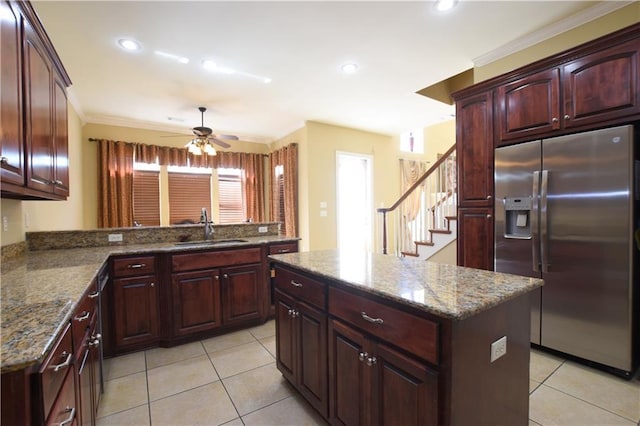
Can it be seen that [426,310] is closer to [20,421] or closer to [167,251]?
[20,421]

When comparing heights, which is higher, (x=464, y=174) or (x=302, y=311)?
(x=464, y=174)

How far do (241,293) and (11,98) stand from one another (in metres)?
2.26

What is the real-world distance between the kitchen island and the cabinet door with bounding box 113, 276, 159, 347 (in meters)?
1.66

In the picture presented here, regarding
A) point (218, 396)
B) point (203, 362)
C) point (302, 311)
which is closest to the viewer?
point (302, 311)

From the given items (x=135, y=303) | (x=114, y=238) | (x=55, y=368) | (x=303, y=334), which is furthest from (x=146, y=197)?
(x=55, y=368)

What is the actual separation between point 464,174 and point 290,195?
333 centimetres

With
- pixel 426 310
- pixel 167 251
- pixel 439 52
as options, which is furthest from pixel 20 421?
pixel 439 52

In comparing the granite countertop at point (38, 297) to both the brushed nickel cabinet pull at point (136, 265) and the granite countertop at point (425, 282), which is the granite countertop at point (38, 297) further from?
the granite countertop at point (425, 282)

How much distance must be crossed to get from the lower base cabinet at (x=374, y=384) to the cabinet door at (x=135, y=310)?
195 centimetres

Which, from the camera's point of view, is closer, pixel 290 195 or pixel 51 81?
pixel 51 81

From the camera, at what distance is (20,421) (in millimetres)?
750

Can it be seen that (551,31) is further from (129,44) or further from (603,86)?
(129,44)

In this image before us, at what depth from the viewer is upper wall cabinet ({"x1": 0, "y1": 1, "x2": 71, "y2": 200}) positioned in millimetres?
1397

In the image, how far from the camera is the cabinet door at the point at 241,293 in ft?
9.71
